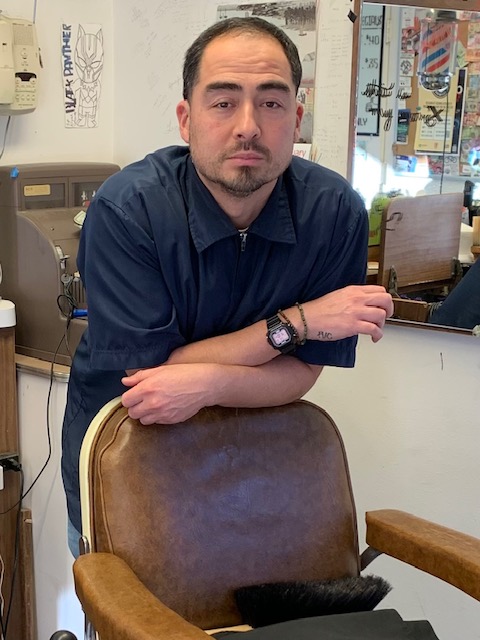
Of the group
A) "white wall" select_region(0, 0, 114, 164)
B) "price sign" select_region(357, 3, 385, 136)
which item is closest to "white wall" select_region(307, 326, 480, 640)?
"price sign" select_region(357, 3, 385, 136)

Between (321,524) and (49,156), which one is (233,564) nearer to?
(321,524)

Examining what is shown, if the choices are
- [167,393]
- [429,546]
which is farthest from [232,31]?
[429,546]

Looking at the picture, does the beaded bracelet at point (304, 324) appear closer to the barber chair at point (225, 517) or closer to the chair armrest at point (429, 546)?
the barber chair at point (225, 517)

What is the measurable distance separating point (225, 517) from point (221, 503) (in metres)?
0.02

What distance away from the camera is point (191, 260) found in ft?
4.72

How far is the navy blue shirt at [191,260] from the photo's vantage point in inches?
55.2

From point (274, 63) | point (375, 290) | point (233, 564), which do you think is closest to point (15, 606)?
point (233, 564)

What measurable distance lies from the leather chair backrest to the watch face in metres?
0.15

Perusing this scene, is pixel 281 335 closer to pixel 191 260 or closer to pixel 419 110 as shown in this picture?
pixel 191 260

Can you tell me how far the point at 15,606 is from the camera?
92.5 inches

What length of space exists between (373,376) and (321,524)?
0.75 m

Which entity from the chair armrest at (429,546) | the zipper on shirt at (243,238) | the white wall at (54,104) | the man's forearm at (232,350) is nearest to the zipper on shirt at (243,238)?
the zipper on shirt at (243,238)

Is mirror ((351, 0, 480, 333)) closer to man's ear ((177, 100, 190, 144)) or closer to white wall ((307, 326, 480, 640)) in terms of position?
white wall ((307, 326, 480, 640))

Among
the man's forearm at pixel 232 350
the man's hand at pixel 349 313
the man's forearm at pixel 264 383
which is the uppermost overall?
the man's hand at pixel 349 313
